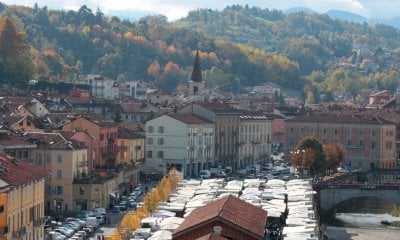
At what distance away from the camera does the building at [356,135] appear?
331ft

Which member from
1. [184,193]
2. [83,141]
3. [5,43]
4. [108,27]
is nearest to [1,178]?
[184,193]

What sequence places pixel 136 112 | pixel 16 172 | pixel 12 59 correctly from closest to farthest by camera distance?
pixel 16 172 < pixel 136 112 < pixel 12 59

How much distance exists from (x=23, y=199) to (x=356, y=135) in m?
58.7

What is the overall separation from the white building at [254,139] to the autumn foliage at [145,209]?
2766cm

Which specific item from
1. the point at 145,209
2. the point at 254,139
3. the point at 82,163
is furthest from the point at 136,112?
the point at 145,209

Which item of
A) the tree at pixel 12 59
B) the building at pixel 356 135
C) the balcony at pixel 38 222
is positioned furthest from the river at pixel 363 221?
the tree at pixel 12 59

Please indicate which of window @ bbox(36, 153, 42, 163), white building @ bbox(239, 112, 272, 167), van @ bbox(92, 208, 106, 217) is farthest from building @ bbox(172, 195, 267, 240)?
white building @ bbox(239, 112, 272, 167)

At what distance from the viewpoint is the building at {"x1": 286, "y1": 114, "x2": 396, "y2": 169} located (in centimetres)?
10088

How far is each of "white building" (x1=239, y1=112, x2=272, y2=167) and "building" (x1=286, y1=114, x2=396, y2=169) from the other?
5.86 ft

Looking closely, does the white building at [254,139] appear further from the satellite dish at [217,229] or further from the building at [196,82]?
the satellite dish at [217,229]

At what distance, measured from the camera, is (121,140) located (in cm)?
7794

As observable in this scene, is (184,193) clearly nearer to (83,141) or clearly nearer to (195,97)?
(83,141)

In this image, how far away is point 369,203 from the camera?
79.3m

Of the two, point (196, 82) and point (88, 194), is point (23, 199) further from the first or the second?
point (196, 82)
